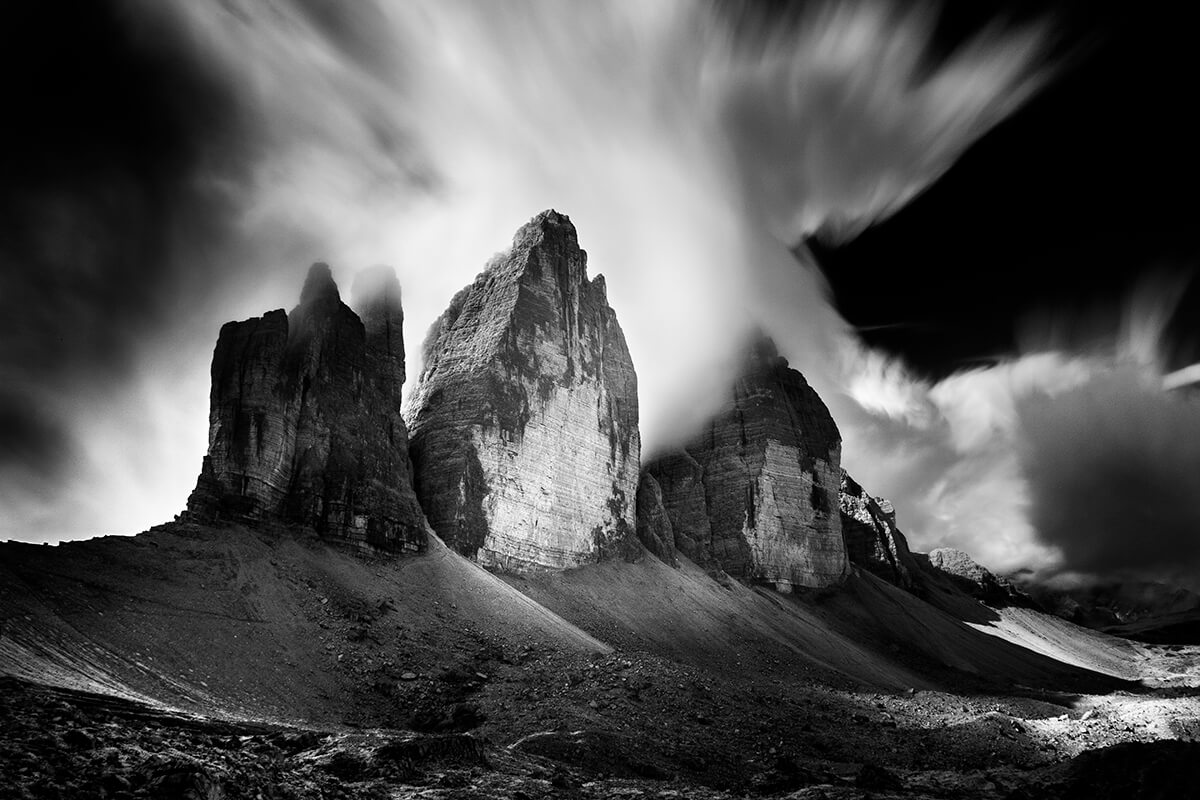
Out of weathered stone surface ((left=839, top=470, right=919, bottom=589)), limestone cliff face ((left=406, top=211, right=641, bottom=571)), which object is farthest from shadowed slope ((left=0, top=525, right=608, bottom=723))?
weathered stone surface ((left=839, top=470, right=919, bottom=589))

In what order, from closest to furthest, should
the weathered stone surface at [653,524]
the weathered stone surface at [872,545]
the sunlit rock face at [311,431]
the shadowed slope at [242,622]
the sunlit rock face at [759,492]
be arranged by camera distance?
the shadowed slope at [242,622] < the sunlit rock face at [311,431] < the weathered stone surface at [653,524] < the sunlit rock face at [759,492] < the weathered stone surface at [872,545]

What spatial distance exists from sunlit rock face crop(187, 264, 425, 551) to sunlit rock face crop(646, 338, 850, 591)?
4230 cm

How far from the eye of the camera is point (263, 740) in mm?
19672

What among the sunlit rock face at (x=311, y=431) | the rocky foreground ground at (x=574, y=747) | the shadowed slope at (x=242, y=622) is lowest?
the rocky foreground ground at (x=574, y=747)

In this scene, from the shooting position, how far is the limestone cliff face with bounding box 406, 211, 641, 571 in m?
64.2

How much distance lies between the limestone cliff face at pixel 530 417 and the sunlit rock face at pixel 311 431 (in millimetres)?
6776

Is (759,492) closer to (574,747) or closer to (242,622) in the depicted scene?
(242,622)

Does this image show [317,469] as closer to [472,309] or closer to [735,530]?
[472,309]

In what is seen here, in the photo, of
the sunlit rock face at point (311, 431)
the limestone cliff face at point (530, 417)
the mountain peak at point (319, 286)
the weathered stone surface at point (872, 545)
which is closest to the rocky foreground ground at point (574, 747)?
the sunlit rock face at point (311, 431)

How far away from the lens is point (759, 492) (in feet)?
327

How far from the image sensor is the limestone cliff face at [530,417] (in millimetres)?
64188

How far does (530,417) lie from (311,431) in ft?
73.8

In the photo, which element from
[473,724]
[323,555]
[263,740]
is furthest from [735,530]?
[263,740]

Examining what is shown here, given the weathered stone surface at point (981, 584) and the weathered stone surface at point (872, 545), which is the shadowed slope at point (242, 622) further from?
the weathered stone surface at point (981, 584)
